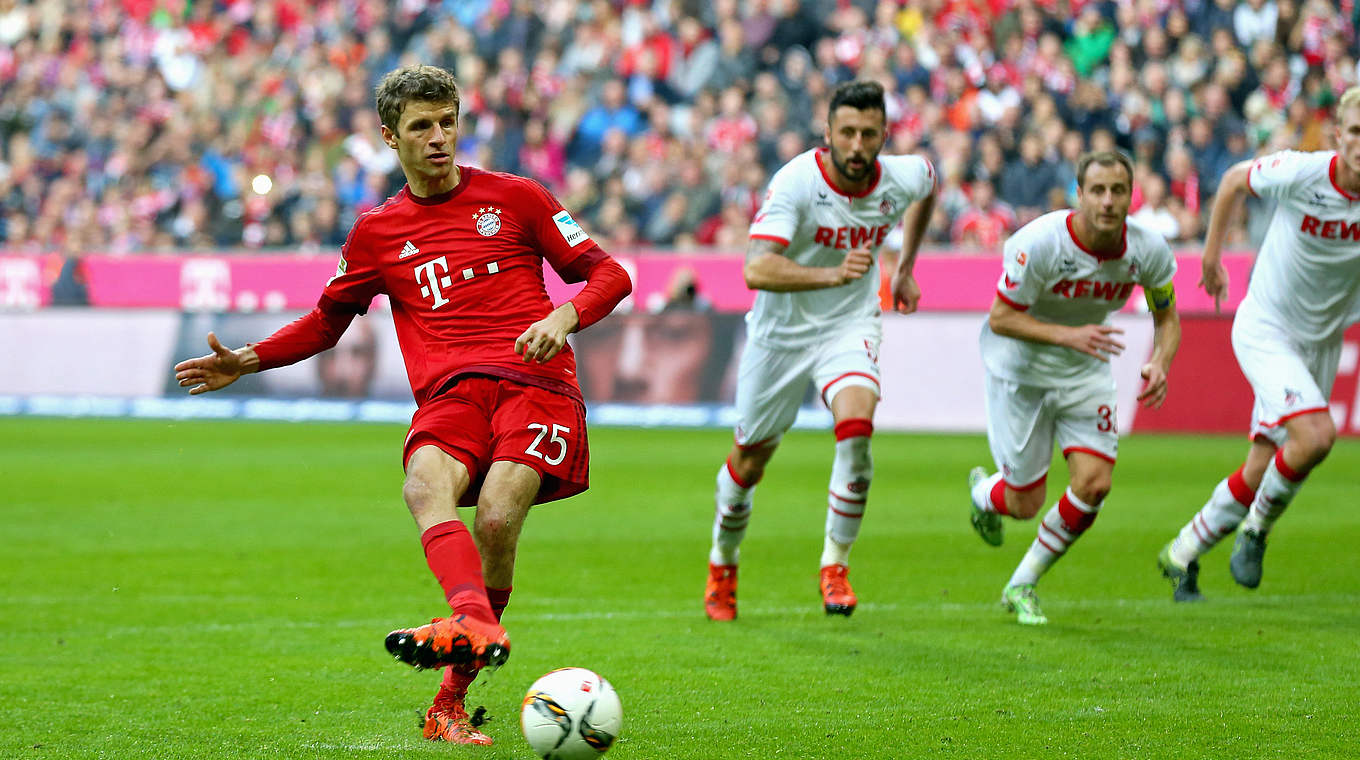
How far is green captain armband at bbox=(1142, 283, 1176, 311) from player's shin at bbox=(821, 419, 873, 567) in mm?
1355

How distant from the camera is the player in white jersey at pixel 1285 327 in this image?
25.2 feet

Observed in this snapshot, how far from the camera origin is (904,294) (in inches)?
311

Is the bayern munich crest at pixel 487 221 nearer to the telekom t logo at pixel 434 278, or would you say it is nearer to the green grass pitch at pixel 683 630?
the telekom t logo at pixel 434 278

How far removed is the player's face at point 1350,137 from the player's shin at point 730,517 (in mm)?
3058

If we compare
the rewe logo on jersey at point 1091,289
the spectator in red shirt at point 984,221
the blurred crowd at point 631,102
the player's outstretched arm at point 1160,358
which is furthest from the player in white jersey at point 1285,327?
the spectator in red shirt at point 984,221

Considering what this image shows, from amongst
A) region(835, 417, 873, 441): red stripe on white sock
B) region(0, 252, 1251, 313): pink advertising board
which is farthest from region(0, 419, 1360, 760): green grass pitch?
region(0, 252, 1251, 313): pink advertising board

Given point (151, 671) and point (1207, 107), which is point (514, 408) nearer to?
point (151, 671)

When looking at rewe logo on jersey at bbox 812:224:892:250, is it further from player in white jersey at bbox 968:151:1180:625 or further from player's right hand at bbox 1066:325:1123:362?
player's right hand at bbox 1066:325:1123:362

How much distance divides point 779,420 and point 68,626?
329 centimetres

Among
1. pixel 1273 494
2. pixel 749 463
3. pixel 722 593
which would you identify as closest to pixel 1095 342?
pixel 1273 494

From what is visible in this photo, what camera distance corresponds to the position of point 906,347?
1664cm

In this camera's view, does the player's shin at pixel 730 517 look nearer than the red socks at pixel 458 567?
No

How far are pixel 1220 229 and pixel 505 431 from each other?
4.29 meters

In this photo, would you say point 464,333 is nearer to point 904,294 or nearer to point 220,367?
point 220,367
